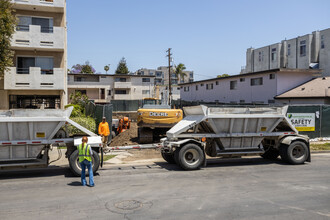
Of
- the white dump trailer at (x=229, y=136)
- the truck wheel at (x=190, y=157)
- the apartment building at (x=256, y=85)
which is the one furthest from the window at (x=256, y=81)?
the truck wheel at (x=190, y=157)

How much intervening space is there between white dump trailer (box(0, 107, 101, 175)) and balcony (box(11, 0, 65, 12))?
1661cm

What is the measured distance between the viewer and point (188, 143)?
1187 centimetres

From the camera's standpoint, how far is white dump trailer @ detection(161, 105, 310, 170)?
11898mm

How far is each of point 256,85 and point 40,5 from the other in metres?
22.3

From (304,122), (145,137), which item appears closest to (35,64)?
(145,137)

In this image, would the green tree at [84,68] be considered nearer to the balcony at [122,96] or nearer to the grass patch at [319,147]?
the balcony at [122,96]

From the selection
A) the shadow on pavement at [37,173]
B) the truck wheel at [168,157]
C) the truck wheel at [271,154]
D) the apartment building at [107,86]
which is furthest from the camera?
the apartment building at [107,86]

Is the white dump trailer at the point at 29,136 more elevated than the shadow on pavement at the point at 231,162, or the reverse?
the white dump trailer at the point at 29,136

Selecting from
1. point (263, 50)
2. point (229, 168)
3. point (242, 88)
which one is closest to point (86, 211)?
point (229, 168)

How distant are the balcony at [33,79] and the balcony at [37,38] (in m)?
1.74

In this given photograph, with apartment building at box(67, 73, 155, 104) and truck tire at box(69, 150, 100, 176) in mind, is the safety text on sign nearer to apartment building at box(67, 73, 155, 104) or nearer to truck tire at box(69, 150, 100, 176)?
truck tire at box(69, 150, 100, 176)

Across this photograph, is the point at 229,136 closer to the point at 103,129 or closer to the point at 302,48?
the point at 103,129

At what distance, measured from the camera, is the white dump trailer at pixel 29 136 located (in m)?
10.3

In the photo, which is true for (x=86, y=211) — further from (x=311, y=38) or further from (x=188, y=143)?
(x=311, y=38)
